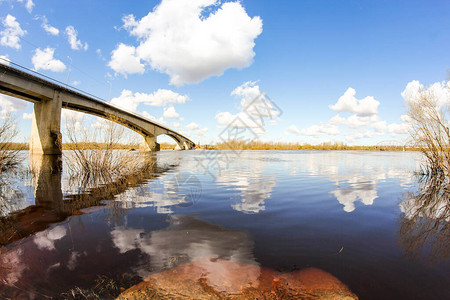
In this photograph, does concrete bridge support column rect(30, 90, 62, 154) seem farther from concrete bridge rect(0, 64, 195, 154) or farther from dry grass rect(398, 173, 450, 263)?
dry grass rect(398, 173, 450, 263)

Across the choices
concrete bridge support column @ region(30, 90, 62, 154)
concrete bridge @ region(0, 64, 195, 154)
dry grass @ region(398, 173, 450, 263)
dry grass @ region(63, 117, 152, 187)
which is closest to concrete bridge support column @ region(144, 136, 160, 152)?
concrete bridge @ region(0, 64, 195, 154)

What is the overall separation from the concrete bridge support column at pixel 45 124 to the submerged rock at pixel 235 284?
33465 millimetres

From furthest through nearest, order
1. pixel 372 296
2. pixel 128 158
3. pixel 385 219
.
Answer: pixel 128 158, pixel 385 219, pixel 372 296

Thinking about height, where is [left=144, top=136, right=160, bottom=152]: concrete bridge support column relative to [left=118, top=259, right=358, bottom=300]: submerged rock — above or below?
above

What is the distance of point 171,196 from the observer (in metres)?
7.86

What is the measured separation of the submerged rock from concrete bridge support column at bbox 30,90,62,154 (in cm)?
3346

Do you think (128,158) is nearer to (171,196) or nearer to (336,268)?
(171,196)

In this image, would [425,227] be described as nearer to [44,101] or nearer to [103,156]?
[103,156]

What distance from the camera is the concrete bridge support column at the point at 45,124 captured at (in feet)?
92.7

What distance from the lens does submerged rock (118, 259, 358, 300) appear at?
99.5 inches

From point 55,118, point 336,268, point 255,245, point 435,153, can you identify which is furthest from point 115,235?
point 55,118

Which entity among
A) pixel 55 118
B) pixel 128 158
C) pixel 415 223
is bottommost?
pixel 415 223

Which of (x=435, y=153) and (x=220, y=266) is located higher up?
(x=435, y=153)

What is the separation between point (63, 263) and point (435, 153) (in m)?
17.9
